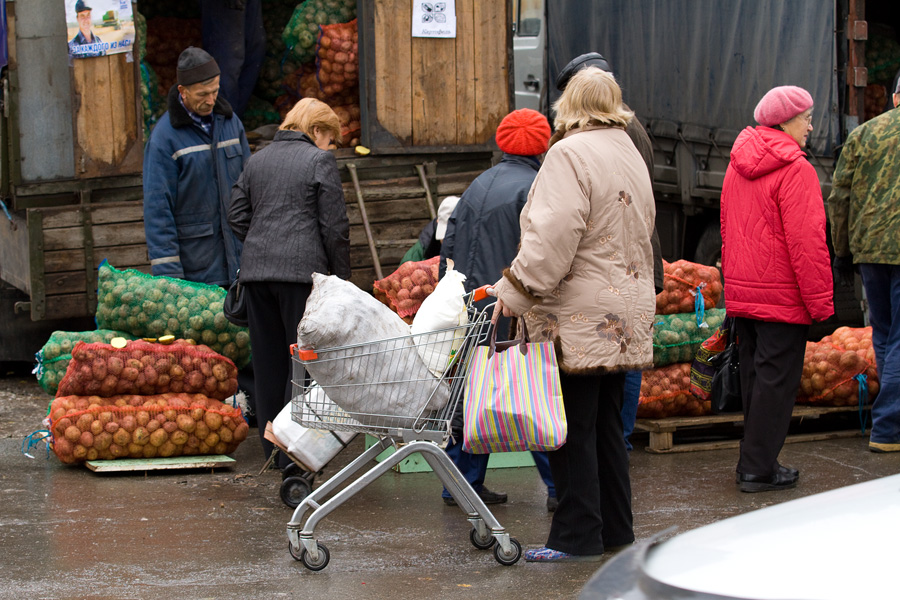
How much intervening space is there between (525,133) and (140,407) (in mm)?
2545

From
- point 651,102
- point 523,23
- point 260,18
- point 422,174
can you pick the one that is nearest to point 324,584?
point 422,174

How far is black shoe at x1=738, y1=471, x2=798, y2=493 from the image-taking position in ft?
18.3

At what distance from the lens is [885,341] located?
6367mm

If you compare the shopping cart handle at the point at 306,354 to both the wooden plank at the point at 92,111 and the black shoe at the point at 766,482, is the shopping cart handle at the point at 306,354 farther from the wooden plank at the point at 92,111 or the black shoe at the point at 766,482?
the wooden plank at the point at 92,111

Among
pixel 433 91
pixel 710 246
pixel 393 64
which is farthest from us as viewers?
pixel 710 246

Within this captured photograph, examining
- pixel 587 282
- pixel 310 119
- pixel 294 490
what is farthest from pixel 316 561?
pixel 310 119

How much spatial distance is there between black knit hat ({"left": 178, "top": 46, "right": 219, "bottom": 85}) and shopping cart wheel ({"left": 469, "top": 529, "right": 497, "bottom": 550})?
329 centimetres

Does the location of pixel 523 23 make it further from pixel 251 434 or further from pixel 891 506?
pixel 891 506

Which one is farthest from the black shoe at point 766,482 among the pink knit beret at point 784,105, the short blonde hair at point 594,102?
the short blonde hair at point 594,102

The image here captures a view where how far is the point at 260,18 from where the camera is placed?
9.80 meters

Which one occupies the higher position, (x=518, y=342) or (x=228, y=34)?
(x=228, y=34)

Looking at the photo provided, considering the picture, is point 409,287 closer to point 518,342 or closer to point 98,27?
point 518,342

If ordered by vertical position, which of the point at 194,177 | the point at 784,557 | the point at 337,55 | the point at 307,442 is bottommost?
the point at 307,442

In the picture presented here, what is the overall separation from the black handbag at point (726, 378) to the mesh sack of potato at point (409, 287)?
1.65 m
